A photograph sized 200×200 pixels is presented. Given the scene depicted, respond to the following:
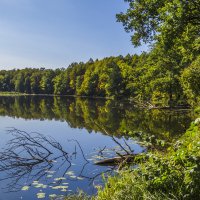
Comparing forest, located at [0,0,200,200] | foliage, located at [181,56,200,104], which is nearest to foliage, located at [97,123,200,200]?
forest, located at [0,0,200,200]

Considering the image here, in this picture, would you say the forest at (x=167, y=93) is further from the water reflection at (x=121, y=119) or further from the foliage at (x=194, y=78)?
the water reflection at (x=121, y=119)

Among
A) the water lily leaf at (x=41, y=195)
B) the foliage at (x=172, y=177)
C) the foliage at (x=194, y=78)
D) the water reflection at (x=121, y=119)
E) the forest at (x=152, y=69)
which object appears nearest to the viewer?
the foliage at (x=172, y=177)

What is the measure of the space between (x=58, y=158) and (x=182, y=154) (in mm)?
10929

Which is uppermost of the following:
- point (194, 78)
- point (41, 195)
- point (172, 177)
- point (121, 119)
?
point (194, 78)

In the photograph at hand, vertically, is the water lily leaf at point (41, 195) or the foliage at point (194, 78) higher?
the foliage at point (194, 78)

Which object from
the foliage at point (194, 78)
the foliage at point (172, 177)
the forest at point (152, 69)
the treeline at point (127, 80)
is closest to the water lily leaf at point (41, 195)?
the foliage at point (172, 177)

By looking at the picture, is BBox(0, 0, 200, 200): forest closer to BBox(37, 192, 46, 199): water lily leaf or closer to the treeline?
the treeline

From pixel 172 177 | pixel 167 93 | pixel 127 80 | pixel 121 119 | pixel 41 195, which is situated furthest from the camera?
pixel 127 80

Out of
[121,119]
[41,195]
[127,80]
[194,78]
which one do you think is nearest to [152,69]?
[194,78]

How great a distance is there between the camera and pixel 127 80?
238ft

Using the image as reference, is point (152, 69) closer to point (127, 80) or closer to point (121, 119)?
point (121, 119)

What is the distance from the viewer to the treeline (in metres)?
44.9

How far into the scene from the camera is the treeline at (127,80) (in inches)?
1767

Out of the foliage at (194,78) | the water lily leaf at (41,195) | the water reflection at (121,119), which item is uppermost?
the foliage at (194,78)
